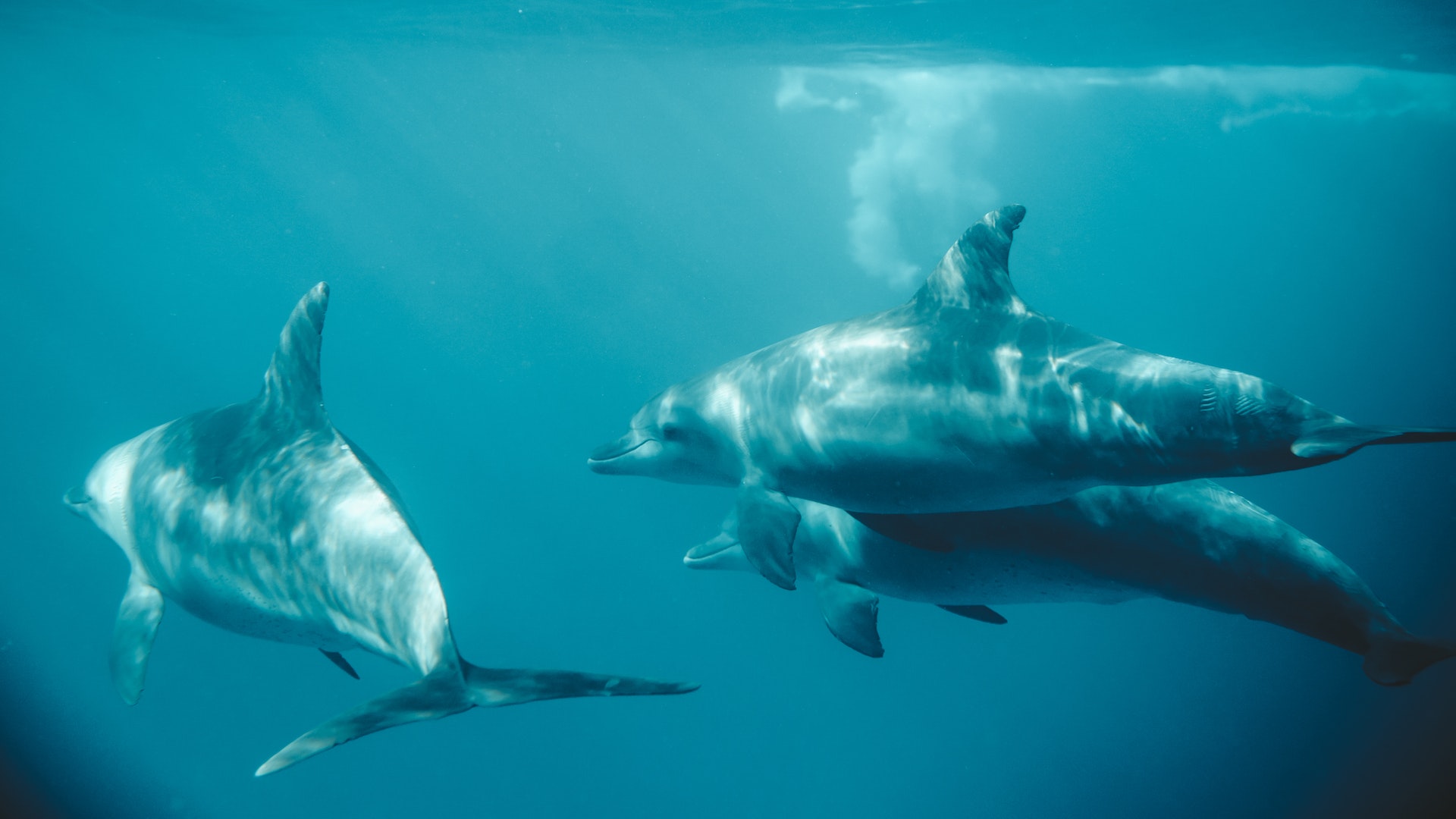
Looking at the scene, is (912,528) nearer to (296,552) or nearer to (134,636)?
(296,552)

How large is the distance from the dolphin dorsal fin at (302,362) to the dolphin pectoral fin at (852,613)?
4.65 m

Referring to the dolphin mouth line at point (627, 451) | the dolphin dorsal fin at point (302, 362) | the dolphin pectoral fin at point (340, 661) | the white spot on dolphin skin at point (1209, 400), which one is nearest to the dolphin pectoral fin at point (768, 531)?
the dolphin mouth line at point (627, 451)

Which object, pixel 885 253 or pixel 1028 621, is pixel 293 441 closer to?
pixel 1028 621

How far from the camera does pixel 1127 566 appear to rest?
5.27 metres

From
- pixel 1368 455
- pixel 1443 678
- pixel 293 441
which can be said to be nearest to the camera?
pixel 293 441

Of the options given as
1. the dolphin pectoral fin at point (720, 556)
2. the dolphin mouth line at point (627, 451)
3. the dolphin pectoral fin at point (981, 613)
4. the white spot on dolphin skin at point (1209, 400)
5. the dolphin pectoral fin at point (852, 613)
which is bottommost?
the dolphin pectoral fin at point (981, 613)

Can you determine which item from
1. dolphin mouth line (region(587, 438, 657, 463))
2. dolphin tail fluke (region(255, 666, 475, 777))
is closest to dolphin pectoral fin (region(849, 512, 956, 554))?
dolphin mouth line (region(587, 438, 657, 463))

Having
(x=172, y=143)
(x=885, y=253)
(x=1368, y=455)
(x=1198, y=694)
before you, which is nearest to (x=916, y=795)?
(x=1198, y=694)

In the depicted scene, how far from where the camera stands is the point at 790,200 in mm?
51719

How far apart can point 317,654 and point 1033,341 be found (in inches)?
999

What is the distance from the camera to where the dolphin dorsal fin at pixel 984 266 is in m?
4.59

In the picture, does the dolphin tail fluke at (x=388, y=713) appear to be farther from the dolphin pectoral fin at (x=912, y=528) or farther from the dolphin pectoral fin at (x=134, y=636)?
the dolphin pectoral fin at (x=134, y=636)

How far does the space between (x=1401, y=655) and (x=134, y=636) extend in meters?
10.4

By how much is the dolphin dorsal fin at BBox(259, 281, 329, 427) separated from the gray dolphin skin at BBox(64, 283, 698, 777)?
14 mm
